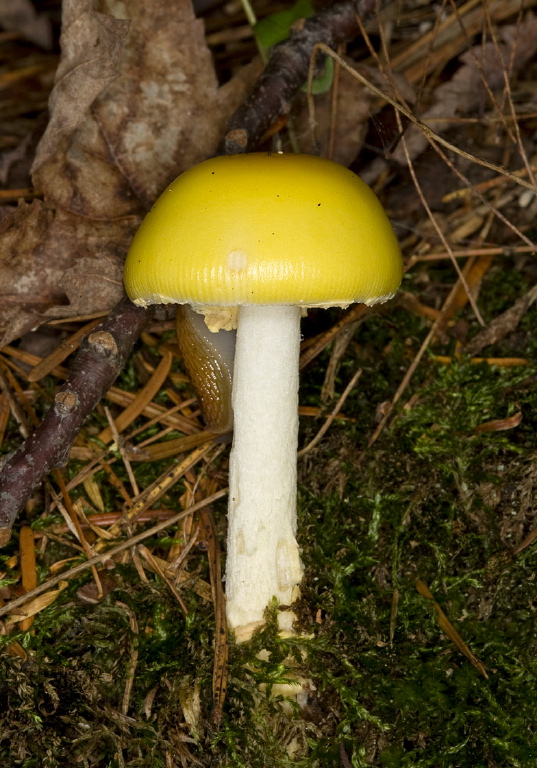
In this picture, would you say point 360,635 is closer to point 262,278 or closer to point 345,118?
point 262,278

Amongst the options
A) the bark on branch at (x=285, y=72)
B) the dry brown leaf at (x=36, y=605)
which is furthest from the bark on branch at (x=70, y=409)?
the bark on branch at (x=285, y=72)

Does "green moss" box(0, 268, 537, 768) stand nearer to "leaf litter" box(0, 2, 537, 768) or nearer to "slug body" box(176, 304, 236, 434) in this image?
"leaf litter" box(0, 2, 537, 768)

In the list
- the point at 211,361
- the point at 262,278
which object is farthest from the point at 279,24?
the point at 262,278

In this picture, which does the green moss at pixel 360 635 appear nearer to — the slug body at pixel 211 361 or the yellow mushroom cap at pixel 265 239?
the slug body at pixel 211 361

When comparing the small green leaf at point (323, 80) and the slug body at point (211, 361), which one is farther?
the small green leaf at point (323, 80)

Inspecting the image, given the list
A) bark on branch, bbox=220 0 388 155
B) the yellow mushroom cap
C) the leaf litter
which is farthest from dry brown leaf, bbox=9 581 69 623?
bark on branch, bbox=220 0 388 155

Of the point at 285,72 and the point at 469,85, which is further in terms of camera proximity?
the point at 469,85
